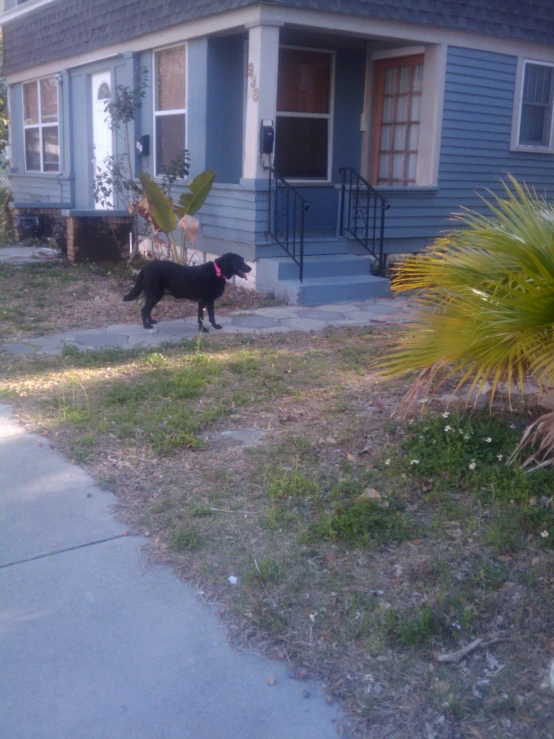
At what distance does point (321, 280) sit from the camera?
9.95 metres

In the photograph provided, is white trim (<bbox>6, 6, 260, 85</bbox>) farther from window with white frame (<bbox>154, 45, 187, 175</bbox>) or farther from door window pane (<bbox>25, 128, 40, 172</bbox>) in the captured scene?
door window pane (<bbox>25, 128, 40, 172</bbox>)

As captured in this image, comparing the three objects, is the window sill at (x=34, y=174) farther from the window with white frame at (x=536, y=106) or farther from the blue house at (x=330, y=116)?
the window with white frame at (x=536, y=106)

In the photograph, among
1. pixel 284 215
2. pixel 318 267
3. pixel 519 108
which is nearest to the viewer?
pixel 318 267

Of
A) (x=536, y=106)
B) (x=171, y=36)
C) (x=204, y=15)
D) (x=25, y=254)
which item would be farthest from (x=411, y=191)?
(x=25, y=254)

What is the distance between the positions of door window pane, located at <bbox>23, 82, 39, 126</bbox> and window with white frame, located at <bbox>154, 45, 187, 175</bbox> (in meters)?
5.94

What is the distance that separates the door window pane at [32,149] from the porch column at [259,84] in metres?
8.85

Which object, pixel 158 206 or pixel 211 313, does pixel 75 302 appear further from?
pixel 211 313

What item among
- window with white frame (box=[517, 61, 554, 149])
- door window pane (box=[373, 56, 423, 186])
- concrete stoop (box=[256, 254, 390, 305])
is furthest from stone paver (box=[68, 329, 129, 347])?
window with white frame (box=[517, 61, 554, 149])

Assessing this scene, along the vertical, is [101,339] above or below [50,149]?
below

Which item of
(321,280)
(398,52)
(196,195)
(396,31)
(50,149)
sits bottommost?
(321,280)

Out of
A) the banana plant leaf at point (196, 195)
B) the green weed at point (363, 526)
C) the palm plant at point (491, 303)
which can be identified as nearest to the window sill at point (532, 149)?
the banana plant leaf at point (196, 195)

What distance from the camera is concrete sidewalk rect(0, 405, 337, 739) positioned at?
2729 millimetres

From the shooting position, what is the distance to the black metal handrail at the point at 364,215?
10.6m

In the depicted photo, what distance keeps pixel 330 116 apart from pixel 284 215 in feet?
7.83
